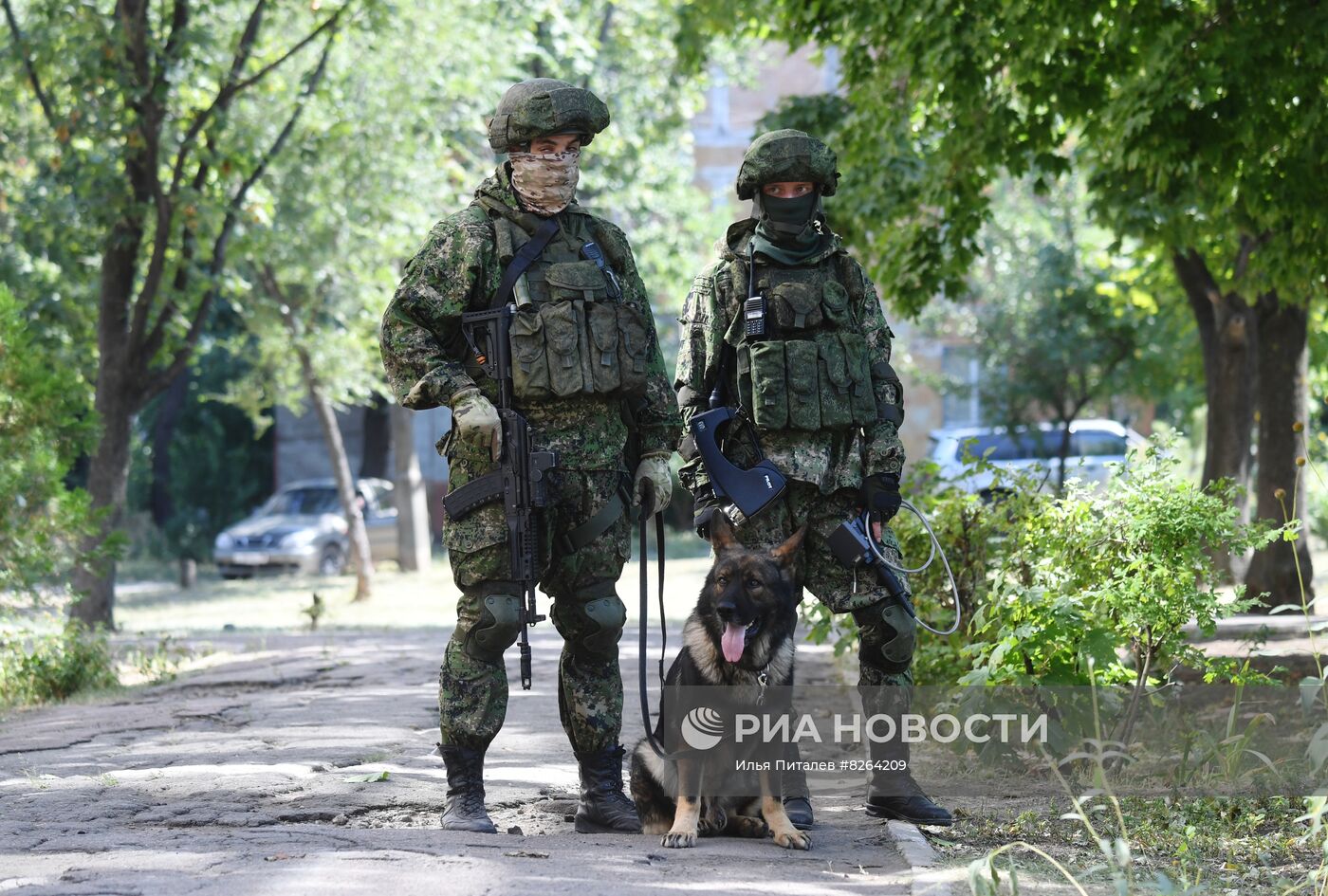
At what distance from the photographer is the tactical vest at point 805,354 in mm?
5387

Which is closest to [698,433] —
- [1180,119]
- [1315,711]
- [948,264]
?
[1315,711]

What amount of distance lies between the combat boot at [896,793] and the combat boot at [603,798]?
89 cm

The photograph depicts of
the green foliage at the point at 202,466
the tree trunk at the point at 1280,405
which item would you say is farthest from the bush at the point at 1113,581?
the green foliage at the point at 202,466

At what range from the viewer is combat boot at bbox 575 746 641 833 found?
528cm

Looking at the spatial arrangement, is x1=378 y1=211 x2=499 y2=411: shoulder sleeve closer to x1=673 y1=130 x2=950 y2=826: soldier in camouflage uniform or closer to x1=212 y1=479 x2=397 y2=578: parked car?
x1=673 y1=130 x2=950 y2=826: soldier in camouflage uniform

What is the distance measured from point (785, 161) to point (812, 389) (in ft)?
2.58

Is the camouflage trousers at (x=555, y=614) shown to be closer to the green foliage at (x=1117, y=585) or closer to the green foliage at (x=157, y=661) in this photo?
the green foliage at (x=1117, y=585)

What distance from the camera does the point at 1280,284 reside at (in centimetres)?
1056

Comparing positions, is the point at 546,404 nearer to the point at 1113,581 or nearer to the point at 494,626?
the point at 494,626

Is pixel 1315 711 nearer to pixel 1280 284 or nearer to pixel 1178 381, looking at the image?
pixel 1280 284

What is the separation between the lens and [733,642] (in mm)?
4859

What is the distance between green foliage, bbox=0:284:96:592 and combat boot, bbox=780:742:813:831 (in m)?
5.52

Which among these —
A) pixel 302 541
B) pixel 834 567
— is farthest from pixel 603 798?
pixel 302 541

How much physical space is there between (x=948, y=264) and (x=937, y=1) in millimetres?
2325
